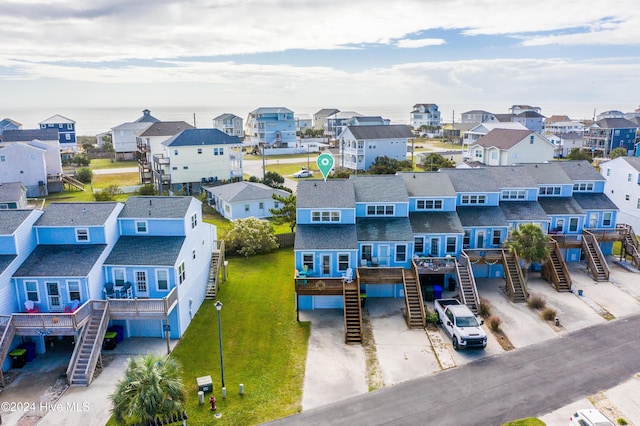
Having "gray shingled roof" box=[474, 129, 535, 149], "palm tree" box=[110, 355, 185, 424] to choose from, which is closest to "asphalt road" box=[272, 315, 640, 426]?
"palm tree" box=[110, 355, 185, 424]

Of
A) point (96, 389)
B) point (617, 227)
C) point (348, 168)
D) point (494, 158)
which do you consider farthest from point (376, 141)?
point (96, 389)

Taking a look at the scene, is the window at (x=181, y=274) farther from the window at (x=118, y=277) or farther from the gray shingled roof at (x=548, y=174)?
the gray shingled roof at (x=548, y=174)

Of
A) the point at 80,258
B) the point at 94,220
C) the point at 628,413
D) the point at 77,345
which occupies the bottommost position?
the point at 628,413

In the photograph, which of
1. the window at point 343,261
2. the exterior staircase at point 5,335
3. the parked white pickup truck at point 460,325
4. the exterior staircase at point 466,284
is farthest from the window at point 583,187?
the exterior staircase at point 5,335

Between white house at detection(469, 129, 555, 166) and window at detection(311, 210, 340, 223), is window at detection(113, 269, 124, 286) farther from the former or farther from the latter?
white house at detection(469, 129, 555, 166)

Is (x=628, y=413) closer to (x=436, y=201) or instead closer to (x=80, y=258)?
(x=436, y=201)

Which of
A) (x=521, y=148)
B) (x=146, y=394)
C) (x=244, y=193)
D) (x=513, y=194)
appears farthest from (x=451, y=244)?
(x=521, y=148)

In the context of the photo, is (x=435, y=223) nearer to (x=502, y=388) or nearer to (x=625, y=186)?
(x=502, y=388)
